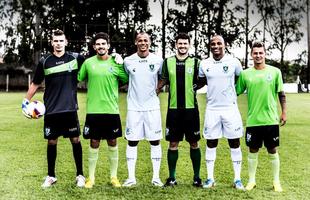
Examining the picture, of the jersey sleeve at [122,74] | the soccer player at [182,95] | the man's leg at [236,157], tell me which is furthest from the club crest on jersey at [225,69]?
the jersey sleeve at [122,74]

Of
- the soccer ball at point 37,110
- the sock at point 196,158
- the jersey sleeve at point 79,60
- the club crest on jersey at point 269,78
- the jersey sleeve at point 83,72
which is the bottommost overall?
the sock at point 196,158

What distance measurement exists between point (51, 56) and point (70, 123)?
95cm

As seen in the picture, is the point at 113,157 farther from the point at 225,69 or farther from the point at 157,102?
the point at 225,69

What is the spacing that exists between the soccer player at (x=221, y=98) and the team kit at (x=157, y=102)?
0.04 ft

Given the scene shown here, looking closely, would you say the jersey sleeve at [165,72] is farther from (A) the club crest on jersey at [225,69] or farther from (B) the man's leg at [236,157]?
(B) the man's leg at [236,157]

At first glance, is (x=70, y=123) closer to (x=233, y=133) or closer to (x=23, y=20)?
(x=233, y=133)

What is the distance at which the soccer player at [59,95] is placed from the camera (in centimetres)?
683

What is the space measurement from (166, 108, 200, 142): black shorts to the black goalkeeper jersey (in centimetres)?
132

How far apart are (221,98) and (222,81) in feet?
0.73

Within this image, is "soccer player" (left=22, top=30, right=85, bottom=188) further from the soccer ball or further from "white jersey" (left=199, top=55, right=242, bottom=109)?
"white jersey" (left=199, top=55, right=242, bottom=109)

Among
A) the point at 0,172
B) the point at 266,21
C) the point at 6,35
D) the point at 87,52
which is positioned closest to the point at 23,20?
the point at 6,35

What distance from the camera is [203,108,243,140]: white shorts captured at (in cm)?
672

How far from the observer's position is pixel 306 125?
50.0 feet

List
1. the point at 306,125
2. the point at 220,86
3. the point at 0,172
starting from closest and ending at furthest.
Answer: the point at 220,86 → the point at 0,172 → the point at 306,125
